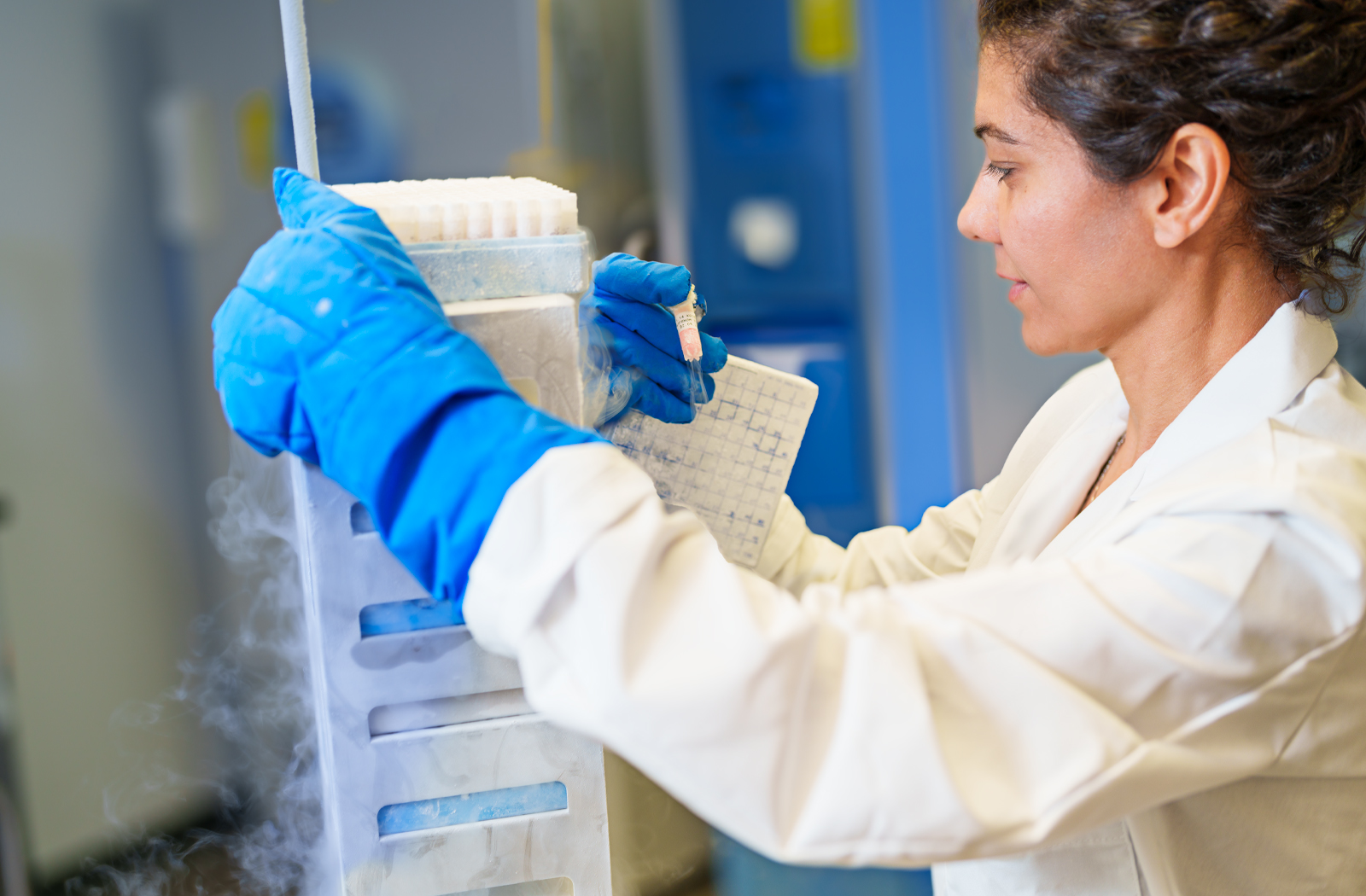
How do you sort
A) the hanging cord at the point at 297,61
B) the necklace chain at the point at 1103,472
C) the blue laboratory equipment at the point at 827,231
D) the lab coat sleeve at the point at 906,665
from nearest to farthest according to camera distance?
the lab coat sleeve at the point at 906,665 < the hanging cord at the point at 297,61 < the necklace chain at the point at 1103,472 < the blue laboratory equipment at the point at 827,231

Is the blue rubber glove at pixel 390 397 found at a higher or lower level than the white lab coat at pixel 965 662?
higher

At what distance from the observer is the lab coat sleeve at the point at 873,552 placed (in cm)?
123

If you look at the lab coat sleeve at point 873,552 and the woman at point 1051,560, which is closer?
the woman at point 1051,560

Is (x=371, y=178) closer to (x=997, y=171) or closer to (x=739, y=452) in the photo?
(x=739, y=452)

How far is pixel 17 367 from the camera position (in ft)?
7.07

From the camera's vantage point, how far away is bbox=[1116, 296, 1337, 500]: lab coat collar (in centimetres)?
89

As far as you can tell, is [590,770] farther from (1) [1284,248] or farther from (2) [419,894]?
(1) [1284,248]

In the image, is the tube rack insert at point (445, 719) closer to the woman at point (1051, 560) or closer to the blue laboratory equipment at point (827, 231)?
the woman at point (1051, 560)

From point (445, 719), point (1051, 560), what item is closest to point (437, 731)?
point (445, 719)

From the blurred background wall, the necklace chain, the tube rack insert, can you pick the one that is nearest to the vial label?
the tube rack insert

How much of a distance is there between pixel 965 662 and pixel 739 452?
42cm

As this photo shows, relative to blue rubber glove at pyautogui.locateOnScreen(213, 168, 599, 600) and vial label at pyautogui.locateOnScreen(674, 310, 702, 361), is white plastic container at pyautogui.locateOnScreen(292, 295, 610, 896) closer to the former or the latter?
blue rubber glove at pyautogui.locateOnScreen(213, 168, 599, 600)

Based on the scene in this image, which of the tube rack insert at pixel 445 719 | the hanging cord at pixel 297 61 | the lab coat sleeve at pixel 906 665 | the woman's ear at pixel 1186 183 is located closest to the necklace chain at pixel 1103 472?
the woman's ear at pixel 1186 183

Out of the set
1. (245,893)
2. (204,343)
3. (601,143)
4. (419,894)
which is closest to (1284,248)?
(419,894)
